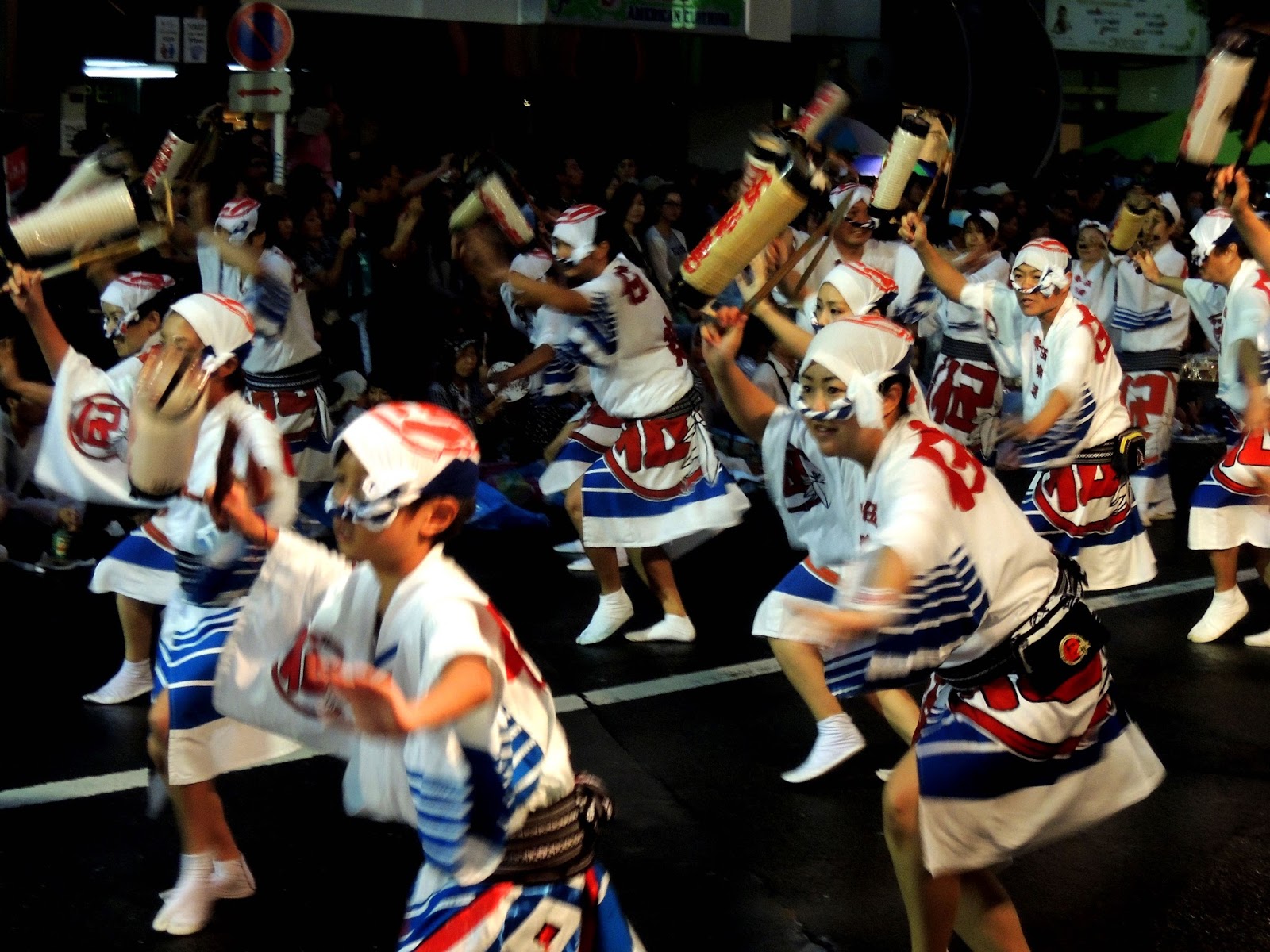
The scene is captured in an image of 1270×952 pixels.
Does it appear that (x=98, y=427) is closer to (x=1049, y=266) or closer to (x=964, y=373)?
(x=1049, y=266)

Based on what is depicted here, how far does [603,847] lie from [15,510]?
458cm

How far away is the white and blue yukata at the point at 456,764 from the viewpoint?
96.8 inches

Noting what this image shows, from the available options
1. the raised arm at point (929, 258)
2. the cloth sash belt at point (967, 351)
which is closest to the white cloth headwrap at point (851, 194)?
the raised arm at point (929, 258)

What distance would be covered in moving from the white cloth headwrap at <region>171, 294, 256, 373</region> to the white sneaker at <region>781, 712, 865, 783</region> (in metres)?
2.24

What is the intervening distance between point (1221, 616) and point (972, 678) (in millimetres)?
3891

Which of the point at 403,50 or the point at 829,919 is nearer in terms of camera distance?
the point at 829,919

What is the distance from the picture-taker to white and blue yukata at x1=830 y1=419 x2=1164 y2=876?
10.0 feet

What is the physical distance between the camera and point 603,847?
14.8 feet

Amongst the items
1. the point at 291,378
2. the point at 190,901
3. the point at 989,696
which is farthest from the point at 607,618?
the point at 989,696

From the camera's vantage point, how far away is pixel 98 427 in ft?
15.0

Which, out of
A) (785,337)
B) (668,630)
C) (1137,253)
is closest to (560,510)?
(668,630)

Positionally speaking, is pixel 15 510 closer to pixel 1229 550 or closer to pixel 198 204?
pixel 198 204

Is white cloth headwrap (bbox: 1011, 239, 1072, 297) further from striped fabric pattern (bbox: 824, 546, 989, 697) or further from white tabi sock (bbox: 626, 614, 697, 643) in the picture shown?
striped fabric pattern (bbox: 824, 546, 989, 697)

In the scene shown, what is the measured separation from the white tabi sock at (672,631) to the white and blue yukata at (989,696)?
10.8 ft
